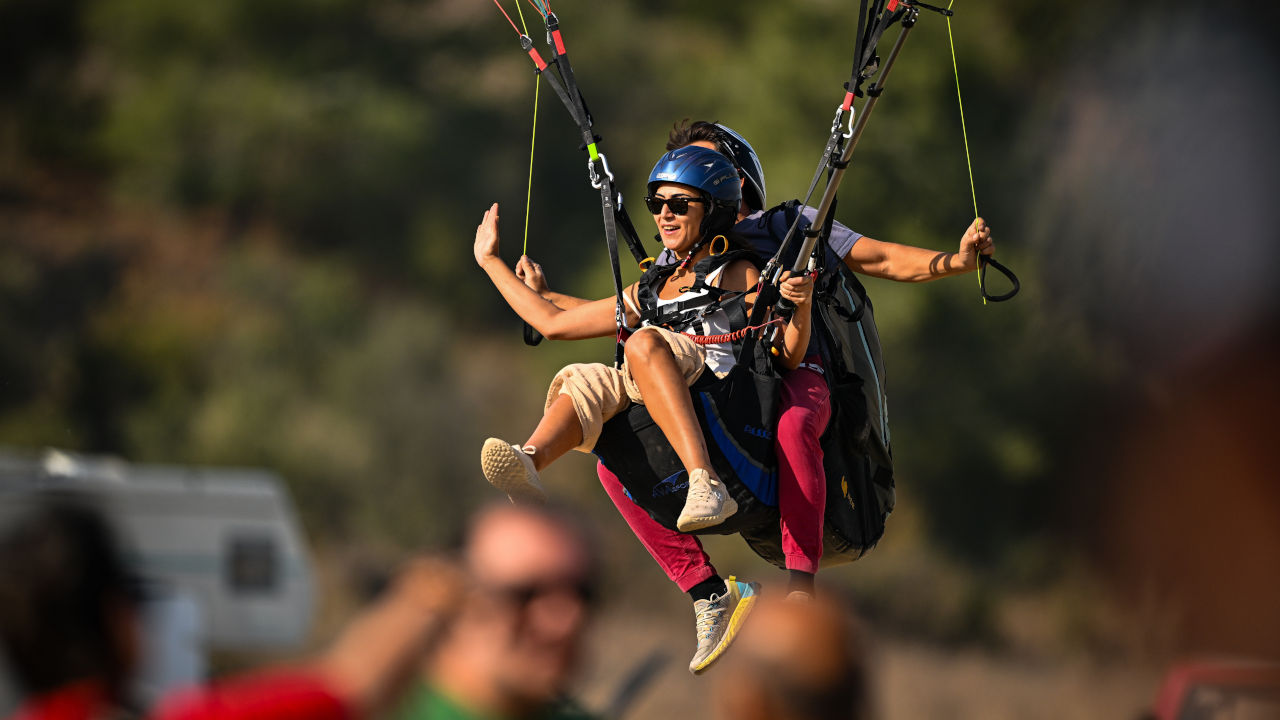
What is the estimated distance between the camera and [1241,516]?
22.8m

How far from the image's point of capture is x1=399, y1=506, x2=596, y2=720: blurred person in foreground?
222cm

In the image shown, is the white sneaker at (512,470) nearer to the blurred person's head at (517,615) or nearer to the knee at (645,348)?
the knee at (645,348)

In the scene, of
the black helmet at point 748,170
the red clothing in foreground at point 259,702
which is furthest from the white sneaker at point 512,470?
the red clothing in foreground at point 259,702

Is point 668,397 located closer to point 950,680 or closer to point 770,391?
point 770,391

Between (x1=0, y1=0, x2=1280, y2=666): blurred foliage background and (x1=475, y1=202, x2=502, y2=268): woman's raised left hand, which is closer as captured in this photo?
(x1=475, y1=202, x2=502, y2=268): woman's raised left hand

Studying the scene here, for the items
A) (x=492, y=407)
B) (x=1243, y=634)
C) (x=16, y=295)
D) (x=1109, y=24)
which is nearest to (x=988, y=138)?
(x=1109, y=24)

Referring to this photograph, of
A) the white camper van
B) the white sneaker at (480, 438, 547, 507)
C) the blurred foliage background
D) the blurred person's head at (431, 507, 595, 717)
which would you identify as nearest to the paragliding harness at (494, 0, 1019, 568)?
the white sneaker at (480, 438, 547, 507)

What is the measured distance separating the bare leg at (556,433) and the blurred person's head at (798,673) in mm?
2251

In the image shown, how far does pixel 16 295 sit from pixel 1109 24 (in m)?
22.5

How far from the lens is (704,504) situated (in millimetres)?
4332

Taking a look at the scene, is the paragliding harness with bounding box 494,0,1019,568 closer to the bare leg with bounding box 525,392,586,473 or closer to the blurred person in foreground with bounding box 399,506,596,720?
the bare leg with bounding box 525,392,586,473

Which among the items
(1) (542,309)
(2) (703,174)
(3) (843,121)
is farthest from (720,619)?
(3) (843,121)

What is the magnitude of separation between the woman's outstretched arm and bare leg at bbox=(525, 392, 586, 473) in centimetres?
37

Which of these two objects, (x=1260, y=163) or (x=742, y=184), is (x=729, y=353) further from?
(x=1260, y=163)
